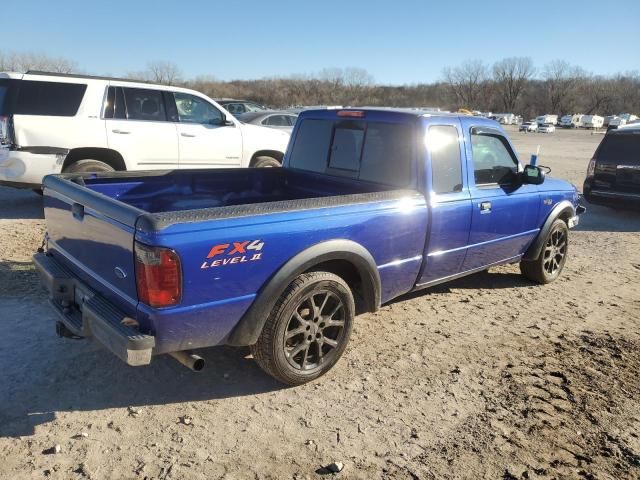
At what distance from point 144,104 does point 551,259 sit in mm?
6212

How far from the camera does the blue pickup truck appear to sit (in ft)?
8.93

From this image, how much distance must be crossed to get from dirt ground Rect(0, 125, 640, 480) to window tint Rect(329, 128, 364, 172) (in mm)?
1377

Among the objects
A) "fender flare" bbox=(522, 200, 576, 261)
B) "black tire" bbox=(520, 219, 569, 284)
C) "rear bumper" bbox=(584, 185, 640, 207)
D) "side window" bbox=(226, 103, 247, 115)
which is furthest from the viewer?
"side window" bbox=(226, 103, 247, 115)

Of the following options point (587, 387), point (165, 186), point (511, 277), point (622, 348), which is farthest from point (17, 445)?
point (511, 277)

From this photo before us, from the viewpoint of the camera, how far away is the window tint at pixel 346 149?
4.42 metres

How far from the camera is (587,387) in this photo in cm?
362

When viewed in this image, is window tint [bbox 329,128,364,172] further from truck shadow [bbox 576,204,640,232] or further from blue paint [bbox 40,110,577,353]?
truck shadow [bbox 576,204,640,232]

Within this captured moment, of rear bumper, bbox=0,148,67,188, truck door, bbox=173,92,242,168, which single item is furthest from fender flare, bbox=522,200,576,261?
rear bumper, bbox=0,148,67,188

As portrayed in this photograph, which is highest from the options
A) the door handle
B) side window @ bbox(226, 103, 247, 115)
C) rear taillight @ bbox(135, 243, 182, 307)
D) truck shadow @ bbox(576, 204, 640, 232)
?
side window @ bbox(226, 103, 247, 115)

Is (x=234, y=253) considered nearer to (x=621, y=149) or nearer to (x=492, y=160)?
(x=492, y=160)

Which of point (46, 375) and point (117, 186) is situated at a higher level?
point (117, 186)

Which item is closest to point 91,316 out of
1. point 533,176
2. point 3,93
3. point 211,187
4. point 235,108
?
point 211,187

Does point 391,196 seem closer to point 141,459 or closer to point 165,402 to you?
point 165,402

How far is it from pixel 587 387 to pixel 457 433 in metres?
1.22
